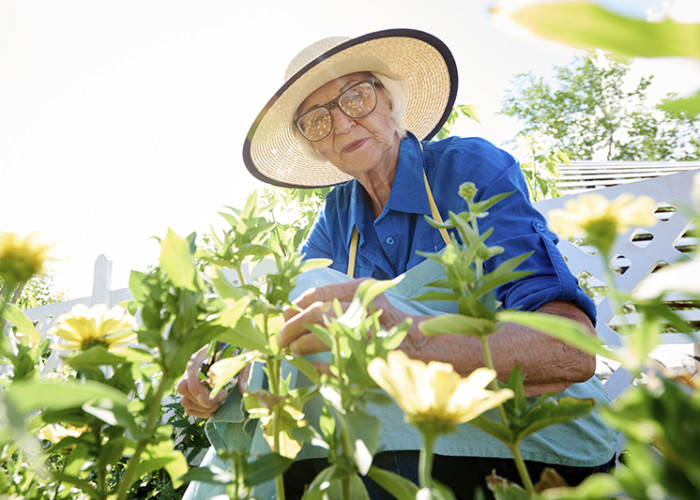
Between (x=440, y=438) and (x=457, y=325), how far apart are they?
38 cm

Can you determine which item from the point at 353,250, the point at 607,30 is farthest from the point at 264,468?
the point at 353,250

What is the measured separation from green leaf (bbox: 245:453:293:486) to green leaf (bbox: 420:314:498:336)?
0.39 feet

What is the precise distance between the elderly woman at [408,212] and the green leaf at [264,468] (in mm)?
130

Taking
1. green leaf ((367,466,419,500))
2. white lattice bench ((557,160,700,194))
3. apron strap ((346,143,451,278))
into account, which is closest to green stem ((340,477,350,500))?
green leaf ((367,466,419,500))

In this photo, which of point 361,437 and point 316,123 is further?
point 316,123

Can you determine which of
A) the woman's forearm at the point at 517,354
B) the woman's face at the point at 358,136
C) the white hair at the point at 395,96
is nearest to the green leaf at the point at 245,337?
the woman's forearm at the point at 517,354

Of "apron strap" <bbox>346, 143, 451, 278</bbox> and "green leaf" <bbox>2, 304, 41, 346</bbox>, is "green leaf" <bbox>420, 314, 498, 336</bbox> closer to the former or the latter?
"green leaf" <bbox>2, 304, 41, 346</bbox>

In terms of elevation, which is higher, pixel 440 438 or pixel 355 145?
pixel 355 145

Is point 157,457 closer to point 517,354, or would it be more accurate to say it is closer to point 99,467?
point 99,467

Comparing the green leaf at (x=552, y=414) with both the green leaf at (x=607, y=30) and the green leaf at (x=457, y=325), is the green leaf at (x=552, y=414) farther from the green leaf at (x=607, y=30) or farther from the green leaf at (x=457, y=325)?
the green leaf at (x=607, y=30)

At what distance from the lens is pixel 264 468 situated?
30 centimetres

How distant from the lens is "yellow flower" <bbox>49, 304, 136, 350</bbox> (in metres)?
0.35

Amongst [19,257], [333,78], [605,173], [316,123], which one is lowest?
[605,173]

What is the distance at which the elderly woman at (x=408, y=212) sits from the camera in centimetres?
64
